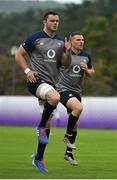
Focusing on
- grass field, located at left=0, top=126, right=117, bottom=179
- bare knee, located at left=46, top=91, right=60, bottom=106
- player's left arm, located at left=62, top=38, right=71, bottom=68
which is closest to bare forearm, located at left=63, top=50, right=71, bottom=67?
player's left arm, located at left=62, top=38, right=71, bottom=68

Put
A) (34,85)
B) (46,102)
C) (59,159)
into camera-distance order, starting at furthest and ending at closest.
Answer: (59,159) → (34,85) → (46,102)

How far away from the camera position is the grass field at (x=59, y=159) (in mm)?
10617

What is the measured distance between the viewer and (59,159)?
13258mm

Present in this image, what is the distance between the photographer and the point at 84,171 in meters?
11.2

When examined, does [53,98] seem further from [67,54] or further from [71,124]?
[71,124]

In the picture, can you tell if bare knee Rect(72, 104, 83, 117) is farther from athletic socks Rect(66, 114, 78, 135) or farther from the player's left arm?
the player's left arm

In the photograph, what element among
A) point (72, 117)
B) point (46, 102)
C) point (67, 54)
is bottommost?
point (72, 117)

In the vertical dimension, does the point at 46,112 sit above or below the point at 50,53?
below

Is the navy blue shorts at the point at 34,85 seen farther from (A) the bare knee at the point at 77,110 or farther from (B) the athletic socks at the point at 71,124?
(B) the athletic socks at the point at 71,124

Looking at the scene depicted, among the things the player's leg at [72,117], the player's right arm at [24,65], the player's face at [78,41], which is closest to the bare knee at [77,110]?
the player's leg at [72,117]

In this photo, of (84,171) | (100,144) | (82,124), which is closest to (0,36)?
(82,124)

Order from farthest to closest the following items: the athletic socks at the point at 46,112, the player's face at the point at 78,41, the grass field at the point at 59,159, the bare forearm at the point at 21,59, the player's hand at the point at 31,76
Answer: the player's face at the point at 78,41, the bare forearm at the point at 21,59, the player's hand at the point at 31,76, the athletic socks at the point at 46,112, the grass field at the point at 59,159

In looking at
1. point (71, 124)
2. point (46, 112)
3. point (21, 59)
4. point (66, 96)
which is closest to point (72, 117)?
point (71, 124)

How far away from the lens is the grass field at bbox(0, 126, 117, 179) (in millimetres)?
10617
